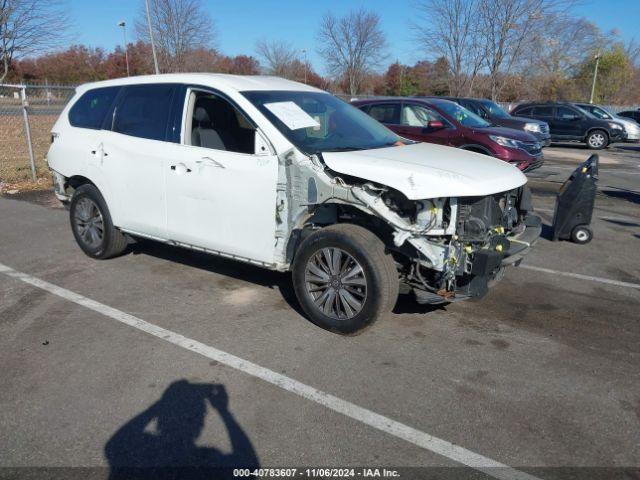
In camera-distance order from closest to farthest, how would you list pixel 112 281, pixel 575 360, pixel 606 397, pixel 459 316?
pixel 606 397, pixel 575 360, pixel 459 316, pixel 112 281

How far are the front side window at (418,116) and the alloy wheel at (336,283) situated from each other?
6.93 metres

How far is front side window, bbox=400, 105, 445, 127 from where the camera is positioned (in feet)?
34.3

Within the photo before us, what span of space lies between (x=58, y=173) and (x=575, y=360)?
554cm

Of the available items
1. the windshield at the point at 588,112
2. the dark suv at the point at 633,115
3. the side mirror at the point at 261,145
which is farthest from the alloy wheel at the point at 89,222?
the dark suv at the point at 633,115

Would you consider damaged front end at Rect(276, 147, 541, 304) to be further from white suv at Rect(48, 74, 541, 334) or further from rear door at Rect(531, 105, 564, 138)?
rear door at Rect(531, 105, 564, 138)

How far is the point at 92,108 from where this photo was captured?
18.9 feet

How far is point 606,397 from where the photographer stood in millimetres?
3348

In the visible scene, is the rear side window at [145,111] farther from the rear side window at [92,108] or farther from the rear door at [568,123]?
the rear door at [568,123]

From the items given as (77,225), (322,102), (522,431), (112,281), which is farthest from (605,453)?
(77,225)

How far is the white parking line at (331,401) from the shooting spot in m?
2.76

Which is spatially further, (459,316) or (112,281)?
(112,281)

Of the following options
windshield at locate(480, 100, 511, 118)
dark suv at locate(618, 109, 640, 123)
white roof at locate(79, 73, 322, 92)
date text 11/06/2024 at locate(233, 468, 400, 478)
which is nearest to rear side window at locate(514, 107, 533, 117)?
windshield at locate(480, 100, 511, 118)

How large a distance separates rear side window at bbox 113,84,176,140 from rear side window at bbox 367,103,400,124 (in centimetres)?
625

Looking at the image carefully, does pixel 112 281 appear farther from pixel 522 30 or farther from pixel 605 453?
pixel 522 30
